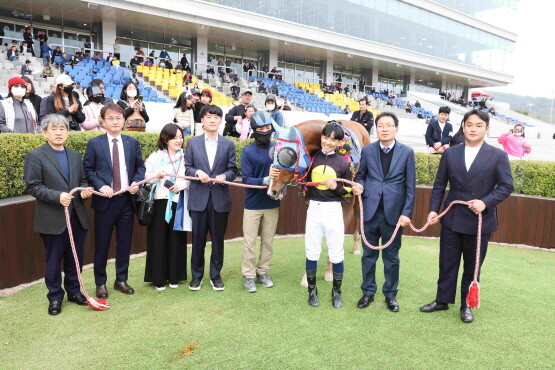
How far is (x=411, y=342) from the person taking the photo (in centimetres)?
316

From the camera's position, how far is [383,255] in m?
3.81

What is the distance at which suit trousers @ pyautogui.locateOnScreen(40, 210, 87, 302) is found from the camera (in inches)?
139

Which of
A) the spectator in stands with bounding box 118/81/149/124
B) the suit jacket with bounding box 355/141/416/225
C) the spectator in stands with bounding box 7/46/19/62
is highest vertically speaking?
the spectator in stands with bounding box 7/46/19/62

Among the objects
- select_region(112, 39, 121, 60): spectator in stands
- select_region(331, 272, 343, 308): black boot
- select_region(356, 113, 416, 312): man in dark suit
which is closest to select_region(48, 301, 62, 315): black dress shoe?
select_region(331, 272, 343, 308): black boot

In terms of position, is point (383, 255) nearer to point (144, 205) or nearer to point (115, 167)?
point (144, 205)

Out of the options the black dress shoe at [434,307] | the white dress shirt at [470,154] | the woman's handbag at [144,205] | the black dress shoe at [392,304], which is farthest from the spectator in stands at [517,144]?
the woman's handbag at [144,205]

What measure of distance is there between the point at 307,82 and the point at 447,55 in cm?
1555

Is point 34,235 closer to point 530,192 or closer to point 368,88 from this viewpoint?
point 530,192

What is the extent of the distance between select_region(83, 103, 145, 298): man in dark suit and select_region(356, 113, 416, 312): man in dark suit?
86.0 inches

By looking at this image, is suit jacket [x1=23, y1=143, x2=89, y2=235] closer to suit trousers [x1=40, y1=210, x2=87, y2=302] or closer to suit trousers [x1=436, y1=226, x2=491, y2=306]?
suit trousers [x1=40, y1=210, x2=87, y2=302]

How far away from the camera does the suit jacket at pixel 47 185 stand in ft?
11.0

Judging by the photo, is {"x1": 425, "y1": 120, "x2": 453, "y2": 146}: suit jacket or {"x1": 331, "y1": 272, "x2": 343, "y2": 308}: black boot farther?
{"x1": 425, "y1": 120, "x2": 453, "y2": 146}: suit jacket

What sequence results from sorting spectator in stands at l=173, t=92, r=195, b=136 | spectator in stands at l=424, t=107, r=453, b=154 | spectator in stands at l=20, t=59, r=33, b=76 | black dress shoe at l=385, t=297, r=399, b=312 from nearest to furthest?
1. black dress shoe at l=385, t=297, r=399, b=312
2. spectator in stands at l=173, t=92, r=195, b=136
3. spectator in stands at l=424, t=107, r=453, b=154
4. spectator in stands at l=20, t=59, r=33, b=76

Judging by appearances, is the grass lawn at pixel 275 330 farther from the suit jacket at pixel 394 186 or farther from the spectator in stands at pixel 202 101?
the spectator in stands at pixel 202 101
